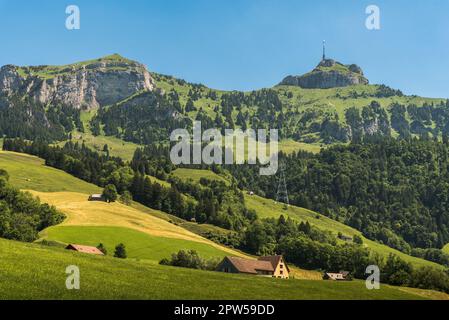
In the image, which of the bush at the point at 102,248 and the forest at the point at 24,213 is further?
the bush at the point at 102,248

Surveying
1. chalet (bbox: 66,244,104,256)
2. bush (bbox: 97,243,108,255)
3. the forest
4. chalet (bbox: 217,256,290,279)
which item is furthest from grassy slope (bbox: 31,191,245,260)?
chalet (bbox: 217,256,290,279)

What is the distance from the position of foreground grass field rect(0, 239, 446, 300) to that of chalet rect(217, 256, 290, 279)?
32744 millimetres

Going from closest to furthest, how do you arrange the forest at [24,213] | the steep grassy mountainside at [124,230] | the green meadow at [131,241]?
the forest at [24,213] < the green meadow at [131,241] < the steep grassy mountainside at [124,230]

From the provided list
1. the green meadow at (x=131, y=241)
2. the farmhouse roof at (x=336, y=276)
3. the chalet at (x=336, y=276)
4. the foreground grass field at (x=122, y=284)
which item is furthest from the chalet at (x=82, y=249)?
the farmhouse roof at (x=336, y=276)

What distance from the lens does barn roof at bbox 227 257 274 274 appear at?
12344 centimetres

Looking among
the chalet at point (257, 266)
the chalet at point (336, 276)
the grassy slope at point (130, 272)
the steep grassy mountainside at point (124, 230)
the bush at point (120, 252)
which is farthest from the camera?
the chalet at point (336, 276)

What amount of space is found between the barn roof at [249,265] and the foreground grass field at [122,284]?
32381 millimetres

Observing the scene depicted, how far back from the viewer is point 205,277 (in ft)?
274

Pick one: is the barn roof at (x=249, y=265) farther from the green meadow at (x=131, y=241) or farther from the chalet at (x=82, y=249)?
the chalet at (x=82, y=249)

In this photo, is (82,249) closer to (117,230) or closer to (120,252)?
(120,252)

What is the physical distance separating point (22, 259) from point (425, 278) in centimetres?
8973

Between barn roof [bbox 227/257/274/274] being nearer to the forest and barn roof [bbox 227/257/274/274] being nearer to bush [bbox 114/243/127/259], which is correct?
bush [bbox 114/243/127/259]

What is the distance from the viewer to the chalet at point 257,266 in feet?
404
